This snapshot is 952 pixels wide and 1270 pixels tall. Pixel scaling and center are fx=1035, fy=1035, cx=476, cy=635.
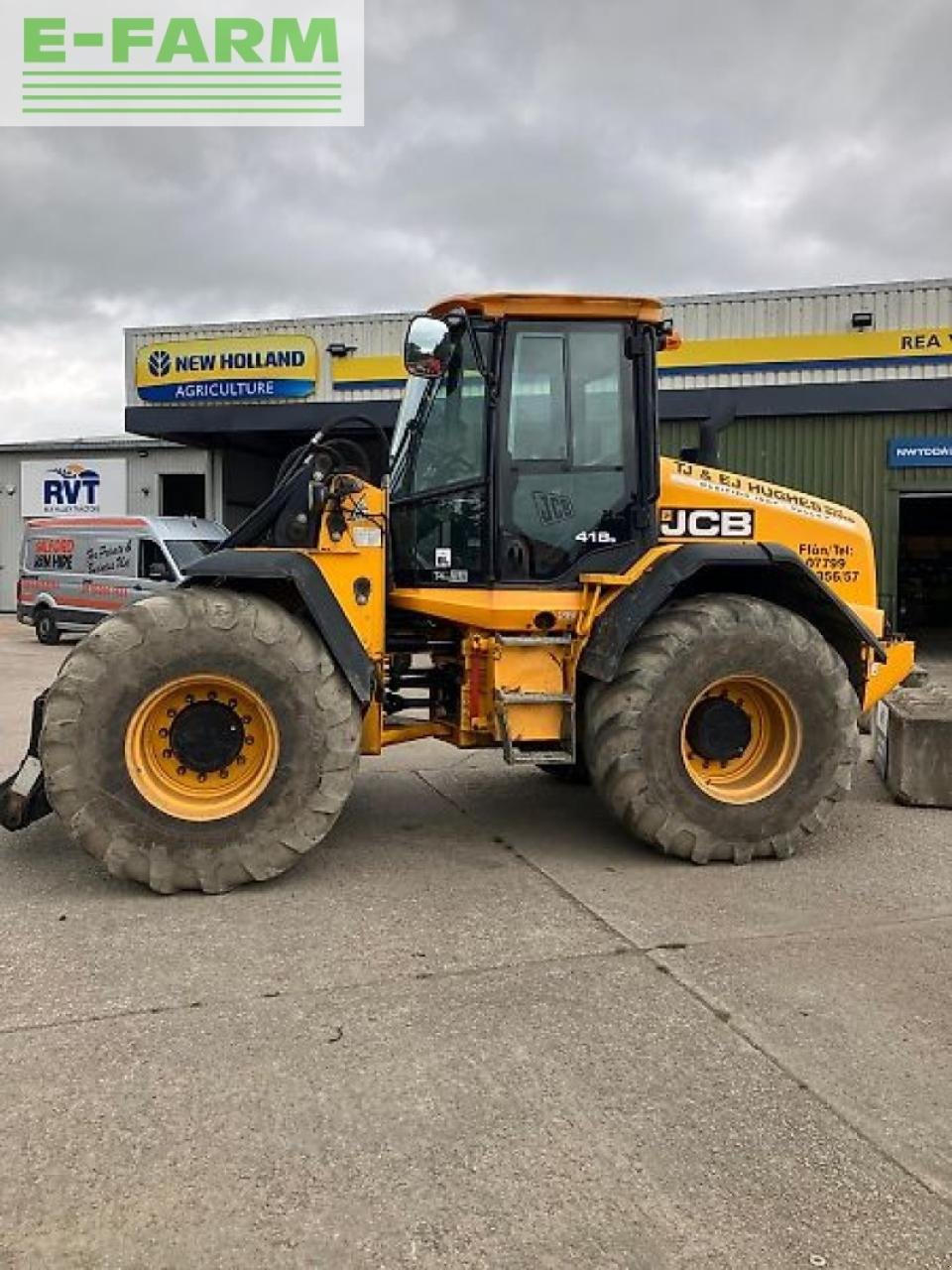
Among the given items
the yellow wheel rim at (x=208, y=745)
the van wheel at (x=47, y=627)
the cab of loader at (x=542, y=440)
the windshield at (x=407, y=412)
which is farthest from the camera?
the van wheel at (x=47, y=627)

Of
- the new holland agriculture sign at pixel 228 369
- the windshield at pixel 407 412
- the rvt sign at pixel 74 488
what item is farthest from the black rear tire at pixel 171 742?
the rvt sign at pixel 74 488

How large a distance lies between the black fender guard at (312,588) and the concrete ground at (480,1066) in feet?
3.27

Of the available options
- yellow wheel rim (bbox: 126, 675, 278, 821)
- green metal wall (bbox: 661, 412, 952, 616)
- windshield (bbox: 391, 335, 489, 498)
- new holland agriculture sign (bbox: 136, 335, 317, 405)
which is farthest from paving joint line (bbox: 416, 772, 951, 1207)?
new holland agriculture sign (bbox: 136, 335, 317, 405)

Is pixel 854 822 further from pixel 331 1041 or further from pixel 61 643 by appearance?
pixel 61 643

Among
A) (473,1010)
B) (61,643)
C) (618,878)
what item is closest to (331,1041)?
(473,1010)

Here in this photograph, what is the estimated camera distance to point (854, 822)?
19.9 ft

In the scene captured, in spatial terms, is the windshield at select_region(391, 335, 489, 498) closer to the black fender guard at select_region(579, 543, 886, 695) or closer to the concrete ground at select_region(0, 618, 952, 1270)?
the black fender guard at select_region(579, 543, 886, 695)

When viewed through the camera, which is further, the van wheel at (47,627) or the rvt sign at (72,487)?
the rvt sign at (72,487)

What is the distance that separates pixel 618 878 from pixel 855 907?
1064 millimetres

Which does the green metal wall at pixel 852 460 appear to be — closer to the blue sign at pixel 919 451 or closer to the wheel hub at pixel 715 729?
the blue sign at pixel 919 451

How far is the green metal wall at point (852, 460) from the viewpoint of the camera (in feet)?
54.4

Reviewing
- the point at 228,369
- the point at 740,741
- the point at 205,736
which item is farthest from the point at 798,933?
the point at 228,369

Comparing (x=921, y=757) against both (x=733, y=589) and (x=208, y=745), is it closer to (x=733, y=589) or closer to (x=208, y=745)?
(x=733, y=589)

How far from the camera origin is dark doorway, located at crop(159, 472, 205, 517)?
25953 millimetres
